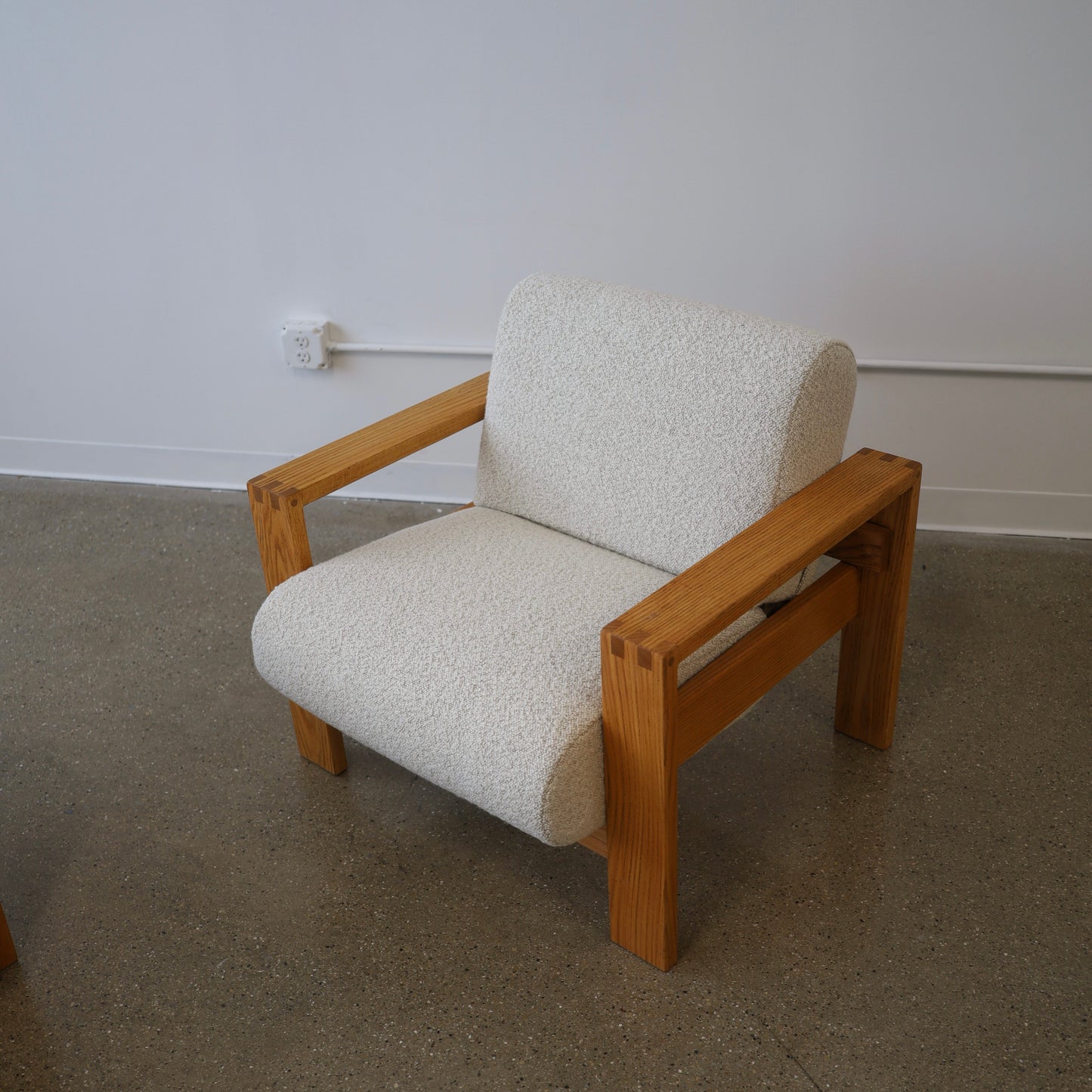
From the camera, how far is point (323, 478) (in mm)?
1554

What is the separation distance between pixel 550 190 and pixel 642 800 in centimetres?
135

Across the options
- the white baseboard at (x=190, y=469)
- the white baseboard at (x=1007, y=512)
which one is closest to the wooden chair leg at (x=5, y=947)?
the white baseboard at (x=190, y=469)

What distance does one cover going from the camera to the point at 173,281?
8.14 feet

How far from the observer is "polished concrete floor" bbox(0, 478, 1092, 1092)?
1337 mm

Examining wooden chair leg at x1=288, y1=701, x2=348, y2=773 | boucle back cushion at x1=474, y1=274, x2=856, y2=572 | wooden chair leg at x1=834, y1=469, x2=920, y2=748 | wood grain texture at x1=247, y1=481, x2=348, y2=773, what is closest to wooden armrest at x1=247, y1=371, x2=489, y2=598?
wood grain texture at x1=247, y1=481, x2=348, y2=773

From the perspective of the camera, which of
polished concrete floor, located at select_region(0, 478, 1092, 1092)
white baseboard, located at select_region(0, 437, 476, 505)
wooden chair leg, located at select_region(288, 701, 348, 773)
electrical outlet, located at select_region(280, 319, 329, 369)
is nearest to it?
polished concrete floor, located at select_region(0, 478, 1092, 1092)

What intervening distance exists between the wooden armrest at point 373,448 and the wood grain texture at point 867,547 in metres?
0.59

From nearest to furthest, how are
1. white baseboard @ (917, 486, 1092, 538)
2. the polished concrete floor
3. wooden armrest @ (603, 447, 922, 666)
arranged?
1. wooden armrest @ (603, 447, 922, 666)
2. the polished concrete floor
3. white baseboard @ (917, 486, 1092, 538)

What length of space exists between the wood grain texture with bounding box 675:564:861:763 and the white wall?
2.59 ft

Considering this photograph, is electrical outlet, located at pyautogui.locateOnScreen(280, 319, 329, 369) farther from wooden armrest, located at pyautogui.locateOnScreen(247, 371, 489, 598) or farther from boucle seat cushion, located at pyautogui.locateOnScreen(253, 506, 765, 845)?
boucle seat cushion, located at pyautogui.locateOnScreen(253, 506, 765, 845)

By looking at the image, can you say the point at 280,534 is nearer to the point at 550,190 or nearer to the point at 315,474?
the point at 315,474

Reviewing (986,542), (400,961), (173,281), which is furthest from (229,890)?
(986,542)

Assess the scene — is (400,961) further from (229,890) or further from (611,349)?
(611,349)

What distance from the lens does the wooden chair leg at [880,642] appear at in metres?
1.58
